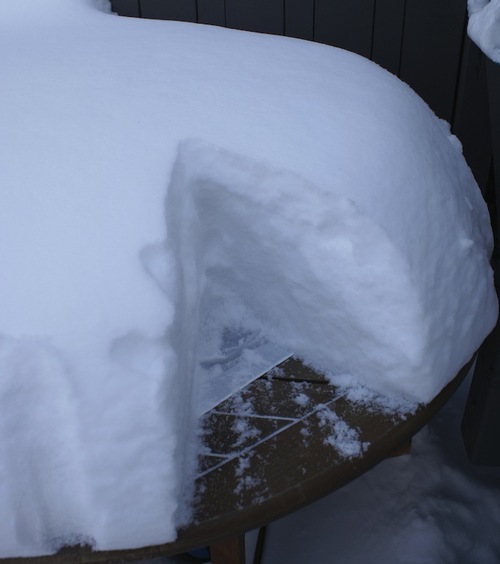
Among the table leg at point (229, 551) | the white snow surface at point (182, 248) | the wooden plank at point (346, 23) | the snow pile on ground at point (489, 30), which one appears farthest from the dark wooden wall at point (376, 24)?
the table leg at point (229, 551)

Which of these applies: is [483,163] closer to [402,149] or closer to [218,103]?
[402,149]

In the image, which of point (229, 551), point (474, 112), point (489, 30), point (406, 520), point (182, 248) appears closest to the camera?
point (182, 248)

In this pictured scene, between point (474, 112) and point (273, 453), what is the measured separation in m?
1.65

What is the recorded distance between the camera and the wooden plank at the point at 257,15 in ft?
7.26

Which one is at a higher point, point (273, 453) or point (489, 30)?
point (489, 30)

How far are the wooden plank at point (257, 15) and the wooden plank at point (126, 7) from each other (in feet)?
1.10

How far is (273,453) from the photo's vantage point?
3.18ft

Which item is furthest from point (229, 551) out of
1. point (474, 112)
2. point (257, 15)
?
point (257, 15)

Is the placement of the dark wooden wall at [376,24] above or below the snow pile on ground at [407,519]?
above

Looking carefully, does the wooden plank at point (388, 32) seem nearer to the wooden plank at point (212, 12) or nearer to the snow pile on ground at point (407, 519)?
the wooden plank at point (212, 12)

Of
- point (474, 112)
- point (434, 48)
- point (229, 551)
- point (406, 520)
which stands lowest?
point (406, 520)

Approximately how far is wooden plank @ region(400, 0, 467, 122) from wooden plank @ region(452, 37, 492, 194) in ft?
0.16

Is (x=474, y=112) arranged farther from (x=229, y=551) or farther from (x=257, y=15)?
(x=229, y=551)

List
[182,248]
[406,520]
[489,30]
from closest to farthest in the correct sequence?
[182,248] → [489,30] → [406,520]
